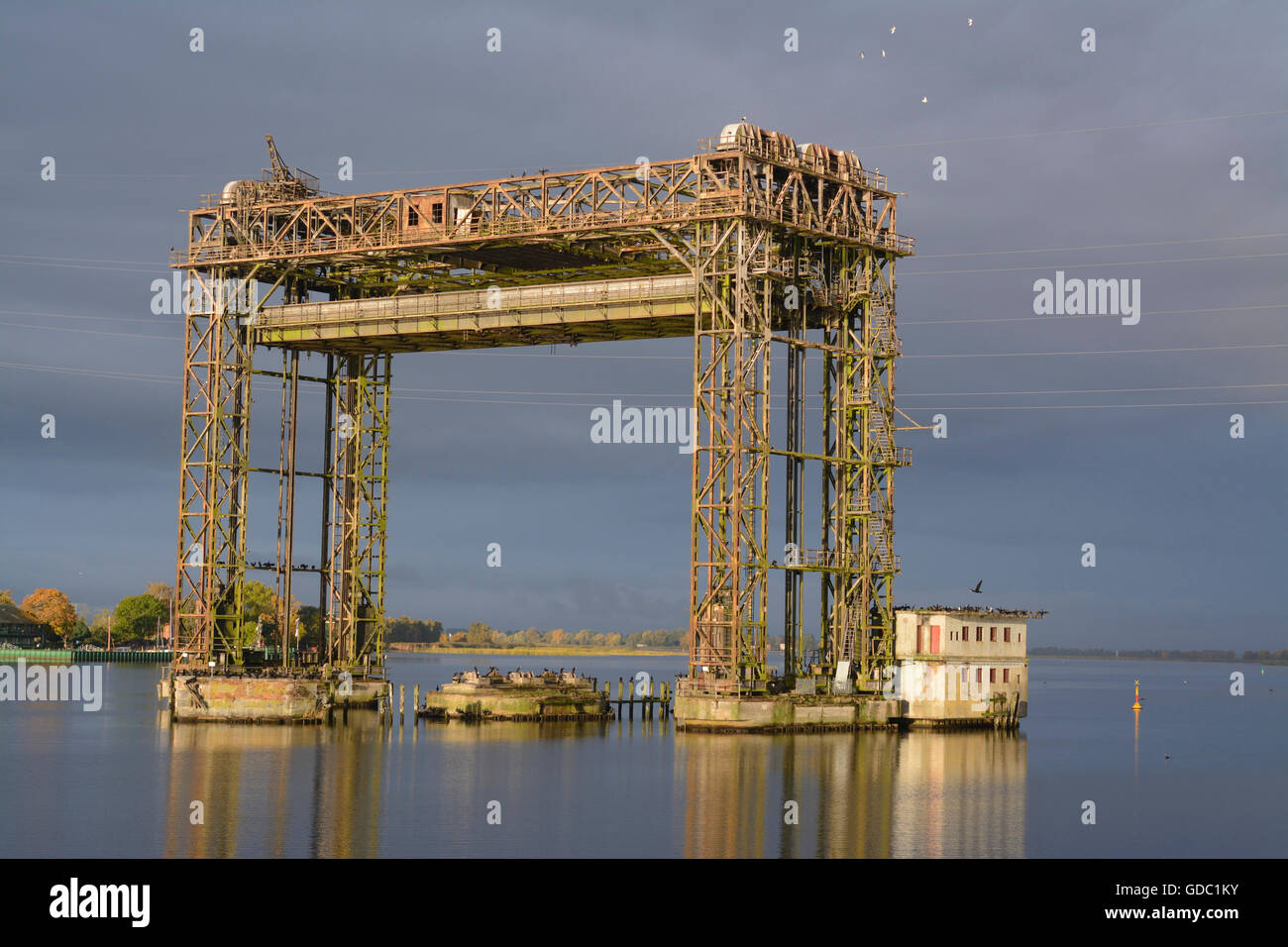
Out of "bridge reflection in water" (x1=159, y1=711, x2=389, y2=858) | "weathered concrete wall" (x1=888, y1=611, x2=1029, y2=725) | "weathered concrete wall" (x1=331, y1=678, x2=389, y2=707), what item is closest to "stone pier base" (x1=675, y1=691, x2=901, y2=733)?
"weathered concrete wall" (x1=888, y1=611, x2=1029, y2=725)

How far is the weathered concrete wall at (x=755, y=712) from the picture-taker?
270 feet

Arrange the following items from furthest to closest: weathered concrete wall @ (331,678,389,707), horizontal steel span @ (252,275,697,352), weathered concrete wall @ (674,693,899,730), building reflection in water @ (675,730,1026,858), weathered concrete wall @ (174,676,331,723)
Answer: weathered concrete wall @ (331,678,389,707), weathered concrete wall @ (174,676,331,723), horizontal steel span @ (252,275,697,352), weathered concrete wall @ (674,693,899,730), building reflection in water @ (675,730,1026,858)

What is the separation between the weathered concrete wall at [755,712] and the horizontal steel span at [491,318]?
1944 centimetres

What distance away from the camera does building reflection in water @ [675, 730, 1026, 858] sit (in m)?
52.2

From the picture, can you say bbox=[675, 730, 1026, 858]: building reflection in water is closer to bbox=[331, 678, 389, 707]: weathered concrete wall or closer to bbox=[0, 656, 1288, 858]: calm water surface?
bbox=[0, 656, 1288, 858]: calm water surface

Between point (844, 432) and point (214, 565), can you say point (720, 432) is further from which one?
point (214, 565)

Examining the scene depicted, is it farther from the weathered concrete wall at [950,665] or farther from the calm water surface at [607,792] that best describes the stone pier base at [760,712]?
the weathered concrete wall at [950,665]

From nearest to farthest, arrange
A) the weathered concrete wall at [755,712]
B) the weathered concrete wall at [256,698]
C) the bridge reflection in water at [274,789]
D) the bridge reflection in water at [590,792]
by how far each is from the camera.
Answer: the bridge reflection in water at [274,789] → the bridge reflection in water at [590,792] → the weathered concrete wall at [755,712] → the weathered concrete wall at [256,698]

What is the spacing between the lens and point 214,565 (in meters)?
96.9

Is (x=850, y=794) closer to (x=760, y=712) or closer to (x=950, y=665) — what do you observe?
(x=760, y=712)

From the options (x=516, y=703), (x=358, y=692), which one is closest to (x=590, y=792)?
(x=516, y=703)

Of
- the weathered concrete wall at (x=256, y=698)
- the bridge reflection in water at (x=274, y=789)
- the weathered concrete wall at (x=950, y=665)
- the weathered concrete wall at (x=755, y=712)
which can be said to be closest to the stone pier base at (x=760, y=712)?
the weathered concrete wall at (x=755, y=712)

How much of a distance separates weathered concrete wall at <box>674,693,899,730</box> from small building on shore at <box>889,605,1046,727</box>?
20.0 feet
